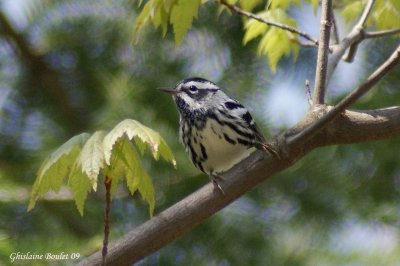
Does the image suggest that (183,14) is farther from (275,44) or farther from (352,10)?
(352,10)

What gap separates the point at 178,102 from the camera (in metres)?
2.81

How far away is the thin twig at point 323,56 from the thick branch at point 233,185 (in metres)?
0.11

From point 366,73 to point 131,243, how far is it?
2037 millimetres

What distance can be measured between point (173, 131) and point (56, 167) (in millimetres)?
1356

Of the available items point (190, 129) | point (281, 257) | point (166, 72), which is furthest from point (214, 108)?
point (281, 257)

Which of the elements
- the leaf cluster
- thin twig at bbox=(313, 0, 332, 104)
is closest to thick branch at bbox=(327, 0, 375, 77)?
thin twig at bbox=(313, 0, 332, 104)

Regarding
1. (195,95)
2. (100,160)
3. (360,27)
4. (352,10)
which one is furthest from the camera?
(352,10)

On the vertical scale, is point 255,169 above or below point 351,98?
below

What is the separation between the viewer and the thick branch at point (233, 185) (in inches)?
70.6

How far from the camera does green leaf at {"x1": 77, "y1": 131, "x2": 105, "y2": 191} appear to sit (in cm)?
159

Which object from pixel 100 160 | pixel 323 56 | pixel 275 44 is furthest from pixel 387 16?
pixel 100 160

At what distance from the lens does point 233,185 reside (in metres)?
1.85

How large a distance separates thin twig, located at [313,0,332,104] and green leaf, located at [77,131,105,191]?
652 millimetres

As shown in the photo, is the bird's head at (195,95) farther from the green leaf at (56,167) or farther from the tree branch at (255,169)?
the green leaf at (56,167)
